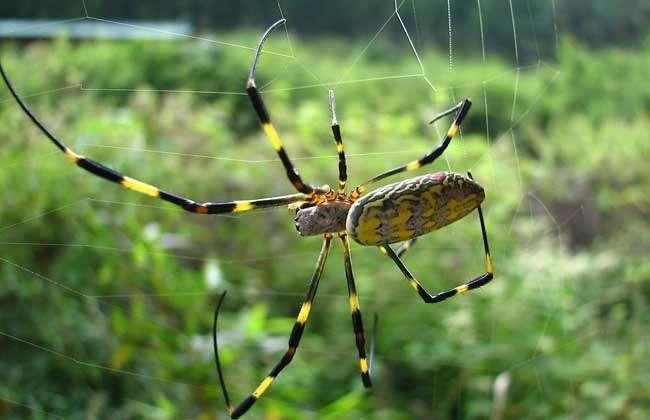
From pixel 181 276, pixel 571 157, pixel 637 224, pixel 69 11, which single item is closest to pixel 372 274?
pixel 181 276

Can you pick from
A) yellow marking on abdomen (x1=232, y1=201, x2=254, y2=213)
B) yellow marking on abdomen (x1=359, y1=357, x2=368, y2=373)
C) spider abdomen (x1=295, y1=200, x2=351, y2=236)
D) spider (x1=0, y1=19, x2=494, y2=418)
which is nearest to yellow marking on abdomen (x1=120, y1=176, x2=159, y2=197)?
spider (x1=0, y1=19, x2=494, y2=418)

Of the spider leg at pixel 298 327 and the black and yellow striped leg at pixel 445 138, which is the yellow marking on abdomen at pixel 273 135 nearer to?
the black and yellow striped leg at pixel 445 138

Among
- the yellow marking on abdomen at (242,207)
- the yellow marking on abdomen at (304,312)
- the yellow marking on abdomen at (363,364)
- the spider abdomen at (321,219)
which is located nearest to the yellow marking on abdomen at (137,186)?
the yellow marking on abdomen at (242,207)

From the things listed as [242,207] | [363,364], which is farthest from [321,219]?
[363,364]

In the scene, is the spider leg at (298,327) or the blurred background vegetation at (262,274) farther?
the blurred background vegetation at (262,274)

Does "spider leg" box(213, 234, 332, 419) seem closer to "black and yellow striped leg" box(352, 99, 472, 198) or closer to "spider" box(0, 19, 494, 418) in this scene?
"spider" box(0, 19, 494, 418)
